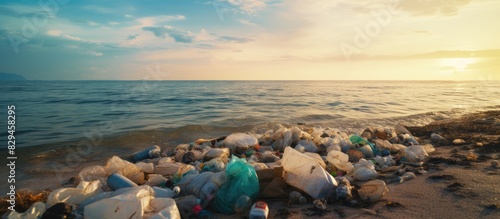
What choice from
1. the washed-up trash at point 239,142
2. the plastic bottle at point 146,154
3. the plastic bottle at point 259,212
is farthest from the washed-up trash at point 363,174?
the plastic bottle at point 146,154

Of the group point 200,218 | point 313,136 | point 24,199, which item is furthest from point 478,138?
point 24,199

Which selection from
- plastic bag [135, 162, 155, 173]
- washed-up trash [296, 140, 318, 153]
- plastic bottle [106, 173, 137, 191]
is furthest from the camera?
washed-up trash [296, 140, 318, 153]

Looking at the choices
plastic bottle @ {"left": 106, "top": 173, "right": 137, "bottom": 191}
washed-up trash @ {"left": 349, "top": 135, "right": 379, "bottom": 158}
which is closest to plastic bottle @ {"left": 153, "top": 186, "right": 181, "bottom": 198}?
plastic bottle @ {"left": 106, "top": 173, "right": 137, "bottom": 191}

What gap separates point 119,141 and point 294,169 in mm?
5676

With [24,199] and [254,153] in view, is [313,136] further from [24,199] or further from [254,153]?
[24,199]

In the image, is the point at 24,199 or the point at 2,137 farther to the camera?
the point at 2,137

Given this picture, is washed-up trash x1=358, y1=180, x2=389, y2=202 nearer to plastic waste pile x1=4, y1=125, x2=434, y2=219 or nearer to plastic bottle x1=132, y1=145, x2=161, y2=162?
plastic waste pile x1=4, y1=125, x2=434, y2=219

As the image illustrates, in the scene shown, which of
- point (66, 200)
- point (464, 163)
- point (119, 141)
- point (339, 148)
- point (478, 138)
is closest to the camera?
point (66, 200)

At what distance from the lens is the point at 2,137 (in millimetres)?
7027

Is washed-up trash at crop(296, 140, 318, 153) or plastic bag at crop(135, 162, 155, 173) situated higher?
washed-up trash at crop(296, 140, 318, 153)

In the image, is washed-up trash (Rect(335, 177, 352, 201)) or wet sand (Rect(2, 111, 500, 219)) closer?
wet sand (Rect(2, 111, 500, 219))

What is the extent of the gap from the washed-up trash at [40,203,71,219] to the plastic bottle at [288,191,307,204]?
6.60 feet

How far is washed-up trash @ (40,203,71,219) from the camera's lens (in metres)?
2.13

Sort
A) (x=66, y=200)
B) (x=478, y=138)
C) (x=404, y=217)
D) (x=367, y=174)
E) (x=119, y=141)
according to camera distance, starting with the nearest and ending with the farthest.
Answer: (x=404, y=217) → (x=66, y=200) → (x=367, y=174) → (x=478, y=138) → (x=119, y=141)
